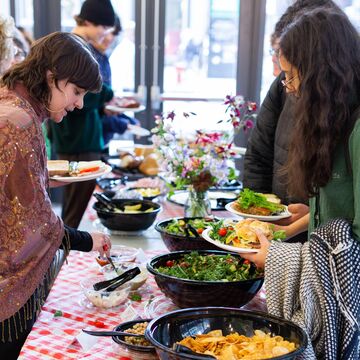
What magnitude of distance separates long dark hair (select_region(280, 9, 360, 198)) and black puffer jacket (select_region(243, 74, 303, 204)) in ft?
2.73

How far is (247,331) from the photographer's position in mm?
1386

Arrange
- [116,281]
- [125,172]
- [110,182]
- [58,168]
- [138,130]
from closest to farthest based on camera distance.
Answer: [116,281] → [58,168] → [110,182] → [125,172] → [138,130]

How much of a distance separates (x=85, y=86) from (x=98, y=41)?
2.40 metres

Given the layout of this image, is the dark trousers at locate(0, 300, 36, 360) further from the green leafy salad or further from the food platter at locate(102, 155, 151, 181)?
the food platter at locate(102, 155, 151, 181)

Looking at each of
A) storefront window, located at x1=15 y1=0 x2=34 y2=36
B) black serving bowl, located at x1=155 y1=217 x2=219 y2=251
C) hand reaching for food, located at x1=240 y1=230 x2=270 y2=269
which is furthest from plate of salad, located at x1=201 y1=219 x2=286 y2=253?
storefront window, located at x1=15 y1=0 x2=34 y2=36

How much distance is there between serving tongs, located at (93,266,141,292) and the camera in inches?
70.2

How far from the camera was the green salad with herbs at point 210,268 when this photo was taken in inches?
64.7

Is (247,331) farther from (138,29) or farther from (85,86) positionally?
(138,29)

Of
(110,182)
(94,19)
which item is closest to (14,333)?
(110,182)

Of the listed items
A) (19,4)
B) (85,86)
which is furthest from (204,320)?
(19,4)

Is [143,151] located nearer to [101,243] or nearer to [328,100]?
[101,243]

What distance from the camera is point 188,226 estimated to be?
80.4 inches

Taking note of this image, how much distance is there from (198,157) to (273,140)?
0.30m

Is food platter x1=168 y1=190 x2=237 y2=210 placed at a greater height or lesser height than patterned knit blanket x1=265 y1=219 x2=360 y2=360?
lesser
